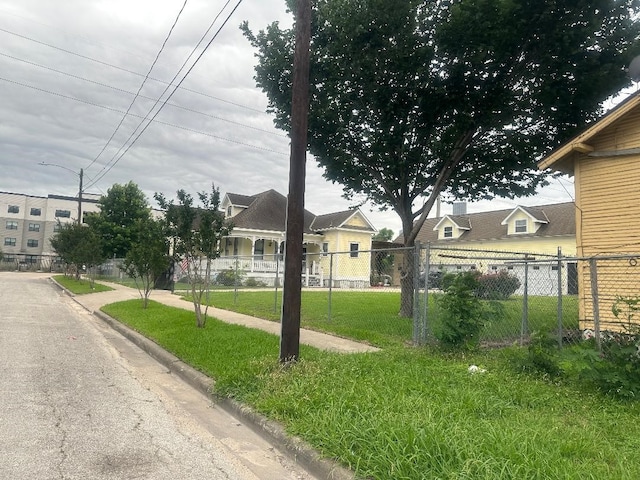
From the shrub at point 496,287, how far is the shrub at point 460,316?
2.74 feet

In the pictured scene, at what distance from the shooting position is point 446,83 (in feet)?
35.4

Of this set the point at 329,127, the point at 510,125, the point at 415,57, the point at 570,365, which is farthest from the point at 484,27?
the point at 570,365

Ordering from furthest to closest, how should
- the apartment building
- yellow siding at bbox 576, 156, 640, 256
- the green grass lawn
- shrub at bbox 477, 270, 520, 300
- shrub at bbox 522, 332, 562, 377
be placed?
the apartment building, yellow siding at bbox 576, 156, 640, 256, the green grass lawn, shrub at bbox 477, 270, 520, 300, shrub at bbox 522, 332, 562, 377

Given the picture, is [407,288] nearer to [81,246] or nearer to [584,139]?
[584,139]

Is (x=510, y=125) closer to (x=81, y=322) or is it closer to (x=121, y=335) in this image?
(x=121, y=335)

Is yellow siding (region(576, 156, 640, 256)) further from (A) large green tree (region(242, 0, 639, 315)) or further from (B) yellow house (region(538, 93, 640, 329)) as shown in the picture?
(A) large green tree (region(242, 0, 639, 315))

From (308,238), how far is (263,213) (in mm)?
3721

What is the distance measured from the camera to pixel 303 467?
398cm

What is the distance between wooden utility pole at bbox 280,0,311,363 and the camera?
20.7 ft

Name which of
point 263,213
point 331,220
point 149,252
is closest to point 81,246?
point 263,213

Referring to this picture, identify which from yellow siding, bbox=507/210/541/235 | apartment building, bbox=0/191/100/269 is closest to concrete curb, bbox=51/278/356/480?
yellow siding, bbox=507/210/541/235

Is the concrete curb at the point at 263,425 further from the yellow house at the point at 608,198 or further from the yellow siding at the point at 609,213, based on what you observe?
the yellow siding at the point at 609,213

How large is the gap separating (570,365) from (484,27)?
261 inches

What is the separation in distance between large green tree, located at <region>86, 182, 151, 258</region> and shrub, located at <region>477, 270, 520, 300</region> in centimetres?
3748
